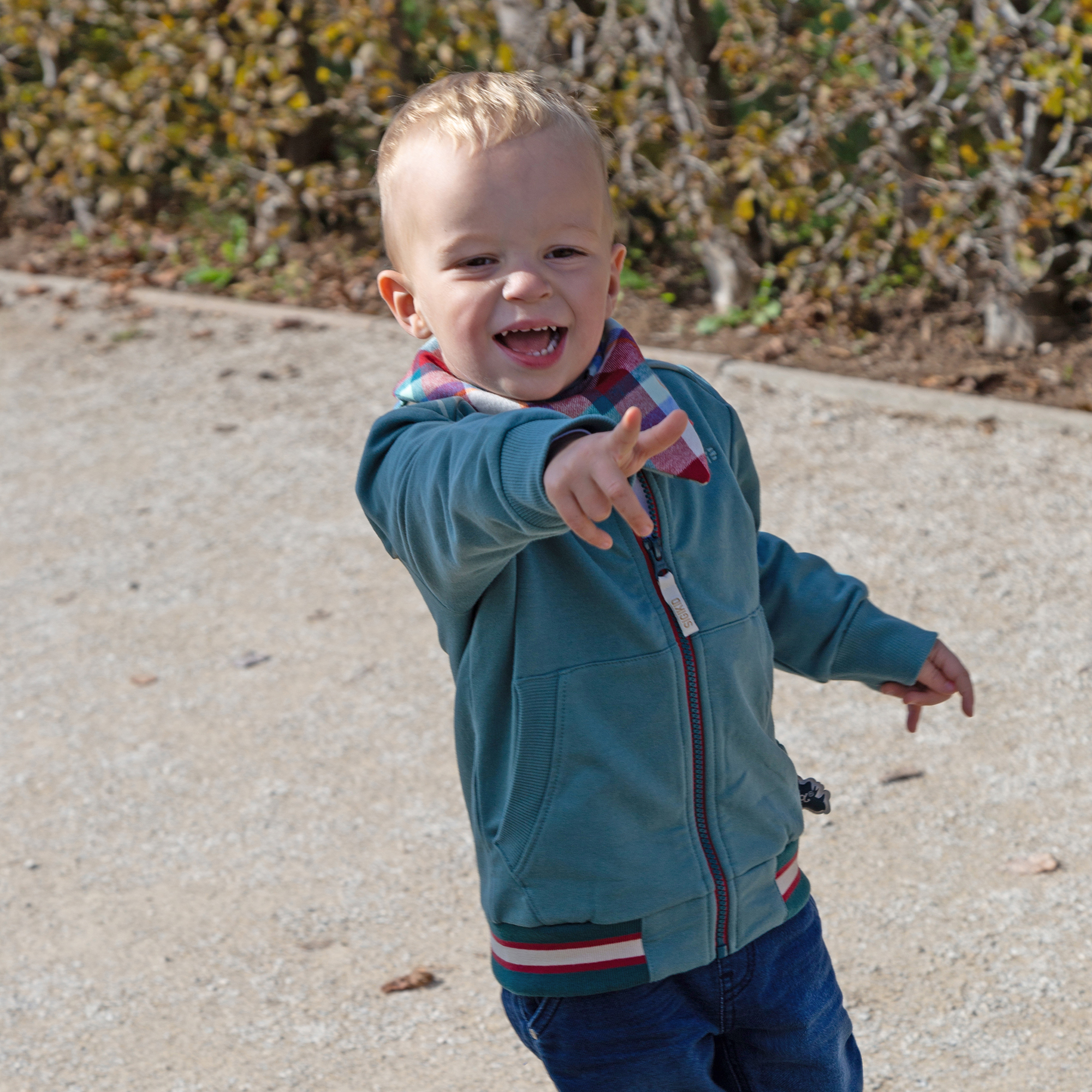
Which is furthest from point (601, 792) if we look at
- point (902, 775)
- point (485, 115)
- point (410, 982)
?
point (902, 775)

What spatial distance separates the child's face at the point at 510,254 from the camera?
158 cm

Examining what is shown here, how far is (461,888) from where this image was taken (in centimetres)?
304

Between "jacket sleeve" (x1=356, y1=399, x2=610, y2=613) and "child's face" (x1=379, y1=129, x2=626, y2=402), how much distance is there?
9 cm

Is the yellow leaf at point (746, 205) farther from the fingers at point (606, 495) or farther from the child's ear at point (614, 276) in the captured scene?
the fingers at point (606, 495)

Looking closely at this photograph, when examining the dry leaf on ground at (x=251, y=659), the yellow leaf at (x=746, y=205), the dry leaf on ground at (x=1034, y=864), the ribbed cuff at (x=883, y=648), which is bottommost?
the dry leaf on ground at (x=251, y=659)

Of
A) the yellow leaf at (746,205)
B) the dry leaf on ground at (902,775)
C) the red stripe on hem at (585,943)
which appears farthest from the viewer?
the yellow leaf at (746,205)

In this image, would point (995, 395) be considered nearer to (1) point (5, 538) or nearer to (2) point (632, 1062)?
(1) point (5, 538)

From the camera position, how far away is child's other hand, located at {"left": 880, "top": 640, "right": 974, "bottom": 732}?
6.53 ft

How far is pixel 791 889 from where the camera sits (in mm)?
1835

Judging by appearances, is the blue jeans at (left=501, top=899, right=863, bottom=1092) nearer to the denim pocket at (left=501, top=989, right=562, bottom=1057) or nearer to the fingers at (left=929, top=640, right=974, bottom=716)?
the denim pocket at (left=501, top=989, right=562, bottom=1057)

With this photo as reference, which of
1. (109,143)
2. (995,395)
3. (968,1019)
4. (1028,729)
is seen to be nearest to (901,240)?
(995,395)

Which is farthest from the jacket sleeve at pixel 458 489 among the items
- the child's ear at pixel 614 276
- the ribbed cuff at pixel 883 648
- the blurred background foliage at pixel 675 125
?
the blurred background foliage at pixel 675 125

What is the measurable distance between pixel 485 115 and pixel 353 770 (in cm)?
221

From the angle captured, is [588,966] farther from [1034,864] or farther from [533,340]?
[1034,864]
